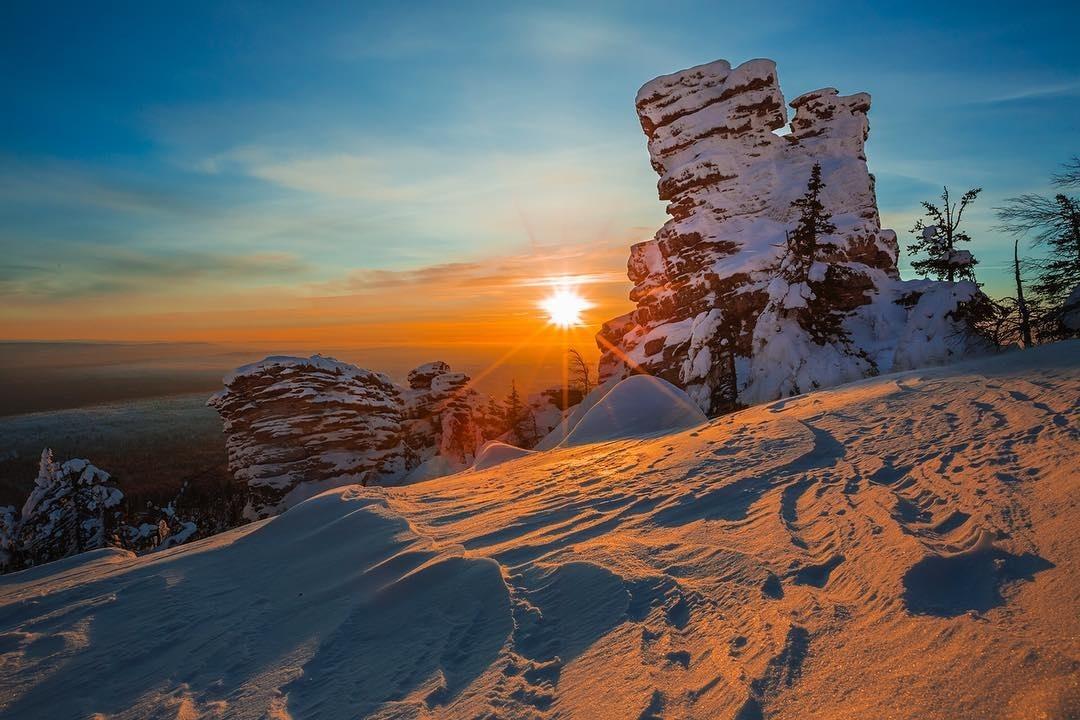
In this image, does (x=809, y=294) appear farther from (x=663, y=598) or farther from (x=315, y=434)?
(x=315, y=434)

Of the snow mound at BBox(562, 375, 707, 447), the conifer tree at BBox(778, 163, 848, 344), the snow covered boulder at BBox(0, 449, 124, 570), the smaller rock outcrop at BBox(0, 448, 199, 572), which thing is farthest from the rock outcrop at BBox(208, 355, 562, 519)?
the conifer tree at BBox(778, 163, 848, 344)

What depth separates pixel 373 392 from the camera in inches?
1594

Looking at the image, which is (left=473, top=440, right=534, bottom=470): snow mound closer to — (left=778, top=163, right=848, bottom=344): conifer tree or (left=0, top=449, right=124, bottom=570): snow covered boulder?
(left=778, top=163, right=848, bottom=344): conifer tree

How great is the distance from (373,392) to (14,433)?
7652 cm

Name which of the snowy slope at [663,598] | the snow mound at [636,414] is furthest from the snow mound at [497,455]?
the snowy slope at [663,598]

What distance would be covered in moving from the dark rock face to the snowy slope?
2972cm

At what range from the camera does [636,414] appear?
15281 millimetres

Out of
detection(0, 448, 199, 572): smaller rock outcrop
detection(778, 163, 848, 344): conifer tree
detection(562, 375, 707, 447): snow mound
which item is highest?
detection(778, 163, 848, 344): conifer tree

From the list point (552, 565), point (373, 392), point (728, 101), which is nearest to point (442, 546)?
point (552, 565)

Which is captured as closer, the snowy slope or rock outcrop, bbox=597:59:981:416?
the snowy slope

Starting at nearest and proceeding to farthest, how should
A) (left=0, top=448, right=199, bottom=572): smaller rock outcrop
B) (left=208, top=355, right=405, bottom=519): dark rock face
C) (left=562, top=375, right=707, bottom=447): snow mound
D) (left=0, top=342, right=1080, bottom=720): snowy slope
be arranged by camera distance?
(left=0, top=342, right=1080, bottom=720): snowy slope, (left=562, top=375, right=707, bottom=447): snow mound, (left=0, top=448, right=199, bottom=572): smaller rock outcrop, (left=208, top=355, right=405, bottom=519): dark rock face

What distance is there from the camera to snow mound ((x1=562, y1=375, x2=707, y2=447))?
1446cm

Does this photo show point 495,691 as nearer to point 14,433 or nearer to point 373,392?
point 373,392

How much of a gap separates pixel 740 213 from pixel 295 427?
123 ft
